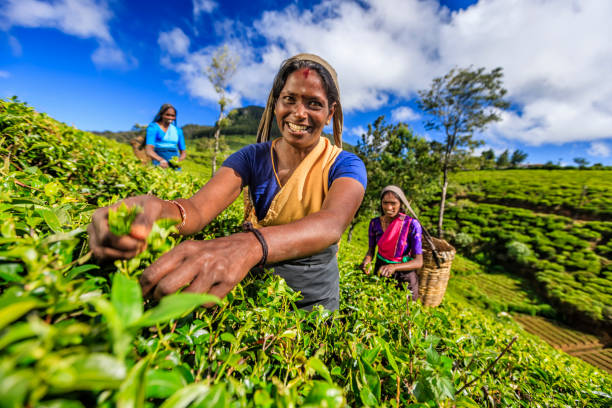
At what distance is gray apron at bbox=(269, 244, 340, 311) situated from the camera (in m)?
1.82

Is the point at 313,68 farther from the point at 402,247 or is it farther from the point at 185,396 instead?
the point at 402,247

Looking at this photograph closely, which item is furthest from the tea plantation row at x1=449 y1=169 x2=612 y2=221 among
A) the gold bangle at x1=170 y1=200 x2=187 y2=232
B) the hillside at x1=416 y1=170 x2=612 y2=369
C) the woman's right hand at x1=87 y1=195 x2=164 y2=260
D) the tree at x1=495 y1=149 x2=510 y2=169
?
the tree at x1=495 y1=149 x2=510 y2=169

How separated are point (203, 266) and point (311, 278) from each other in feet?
4.08

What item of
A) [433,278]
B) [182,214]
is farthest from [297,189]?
[433,278]

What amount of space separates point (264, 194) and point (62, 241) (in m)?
1.47

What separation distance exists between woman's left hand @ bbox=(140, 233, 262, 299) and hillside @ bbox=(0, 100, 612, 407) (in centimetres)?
6

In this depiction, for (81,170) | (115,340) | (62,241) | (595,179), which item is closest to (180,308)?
(115,340)

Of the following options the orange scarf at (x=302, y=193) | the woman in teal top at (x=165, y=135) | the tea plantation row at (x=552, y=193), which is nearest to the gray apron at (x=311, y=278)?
the orange scarf at (x=302, y=193)

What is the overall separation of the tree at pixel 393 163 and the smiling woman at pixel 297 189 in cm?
1221

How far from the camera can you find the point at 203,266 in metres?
0.71

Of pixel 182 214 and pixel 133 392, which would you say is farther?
pixel 182 214

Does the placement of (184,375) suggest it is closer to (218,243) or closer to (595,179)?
(218,243)

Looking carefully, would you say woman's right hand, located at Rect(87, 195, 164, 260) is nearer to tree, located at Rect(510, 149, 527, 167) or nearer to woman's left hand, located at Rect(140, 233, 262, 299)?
woman's left hand, located at Rect(140, 233, 262, 299)

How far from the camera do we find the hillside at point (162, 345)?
347 mm
